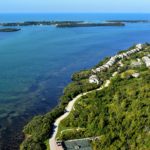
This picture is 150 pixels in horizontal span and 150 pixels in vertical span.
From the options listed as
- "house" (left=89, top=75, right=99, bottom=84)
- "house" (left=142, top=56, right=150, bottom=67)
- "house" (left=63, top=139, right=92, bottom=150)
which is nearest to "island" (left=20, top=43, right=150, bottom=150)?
"house" (left=63, top=139, right=92, bottom=150)

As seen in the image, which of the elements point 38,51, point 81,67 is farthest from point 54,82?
point 38,51

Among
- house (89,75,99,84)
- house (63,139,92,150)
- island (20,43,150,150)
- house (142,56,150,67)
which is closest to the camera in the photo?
house (63,139,92,150)

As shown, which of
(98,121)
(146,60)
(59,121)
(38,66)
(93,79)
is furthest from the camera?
(38,66)

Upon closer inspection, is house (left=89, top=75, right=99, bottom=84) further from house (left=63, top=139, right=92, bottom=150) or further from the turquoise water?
house (left=63, top=139, right=92, bottom=150)

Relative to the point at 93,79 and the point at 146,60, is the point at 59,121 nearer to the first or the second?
the point at 93,79

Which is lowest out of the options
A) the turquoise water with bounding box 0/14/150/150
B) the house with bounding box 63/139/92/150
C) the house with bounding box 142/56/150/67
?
the house with bounding box 63/139/92/150

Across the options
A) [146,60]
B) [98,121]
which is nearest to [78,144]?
[98,121]
